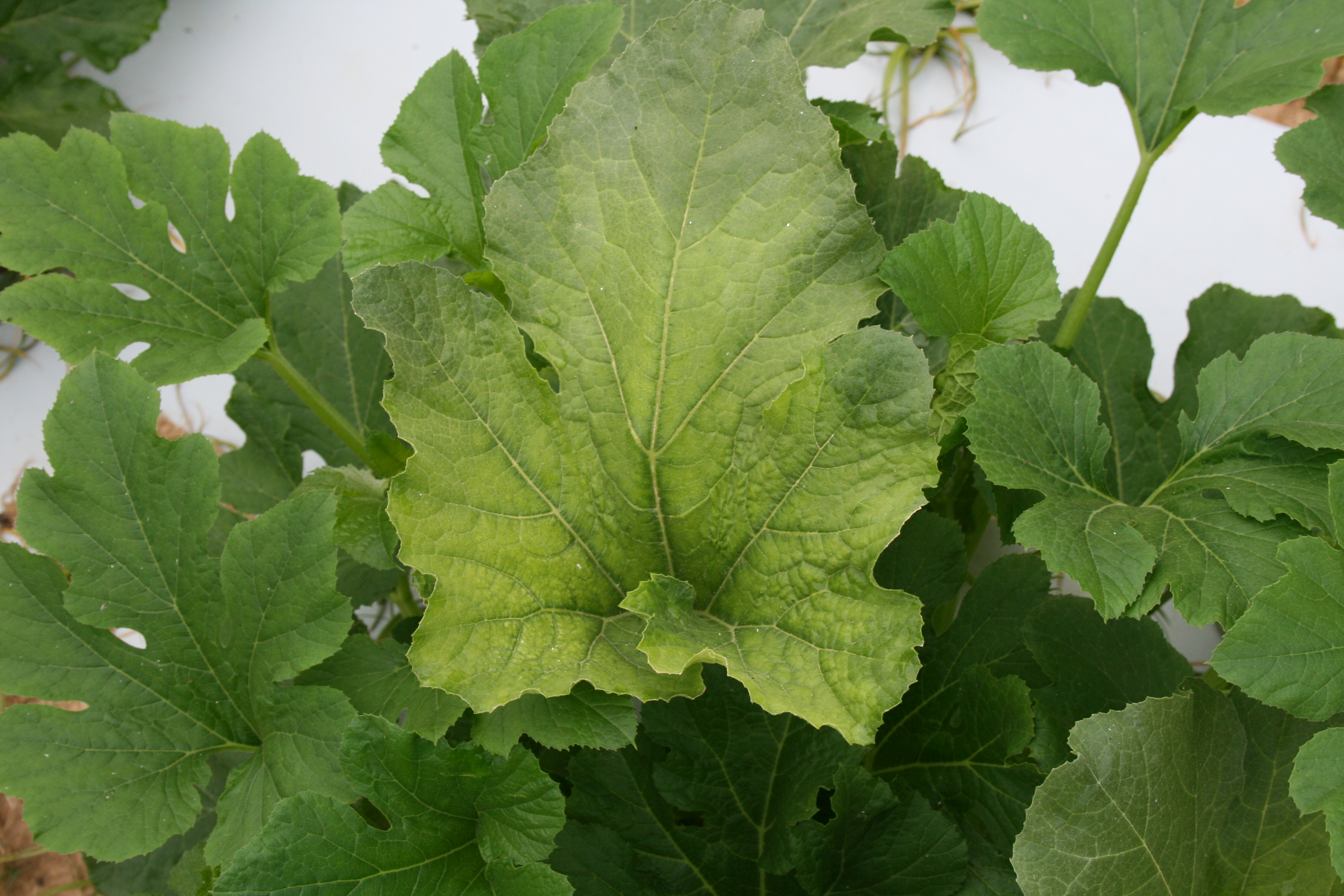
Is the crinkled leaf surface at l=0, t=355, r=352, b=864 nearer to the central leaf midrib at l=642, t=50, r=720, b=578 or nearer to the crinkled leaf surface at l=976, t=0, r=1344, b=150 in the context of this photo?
the central leaf midrib at l=642, t=50, r=720, b=578

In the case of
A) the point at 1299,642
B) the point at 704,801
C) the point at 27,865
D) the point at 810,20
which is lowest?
the point at 27,865

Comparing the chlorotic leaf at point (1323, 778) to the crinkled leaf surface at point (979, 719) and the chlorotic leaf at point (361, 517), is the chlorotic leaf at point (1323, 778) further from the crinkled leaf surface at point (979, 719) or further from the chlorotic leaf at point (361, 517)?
the chlorotic leaf at point (361, 517)

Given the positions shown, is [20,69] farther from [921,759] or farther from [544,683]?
[921,759]

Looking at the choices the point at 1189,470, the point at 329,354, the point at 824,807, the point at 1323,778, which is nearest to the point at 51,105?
the point at 329,354

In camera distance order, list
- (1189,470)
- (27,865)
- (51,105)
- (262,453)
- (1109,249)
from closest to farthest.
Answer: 1. (1189,470)
2. (1109,249)
3. (262,453)
4. (27,865)
5. (51,105)

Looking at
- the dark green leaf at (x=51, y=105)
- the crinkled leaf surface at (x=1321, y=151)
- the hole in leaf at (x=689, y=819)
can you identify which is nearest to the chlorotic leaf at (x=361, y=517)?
the hole in leaf at (x=689, y=819)

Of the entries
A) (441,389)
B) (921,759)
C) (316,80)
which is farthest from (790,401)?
(316,80)

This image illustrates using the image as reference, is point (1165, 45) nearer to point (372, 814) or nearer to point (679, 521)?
point (679, 521)

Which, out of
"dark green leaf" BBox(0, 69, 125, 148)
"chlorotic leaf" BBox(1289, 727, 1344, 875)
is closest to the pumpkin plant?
"chlorotic leaf" BBox(1289, 727, 1344, 875)
